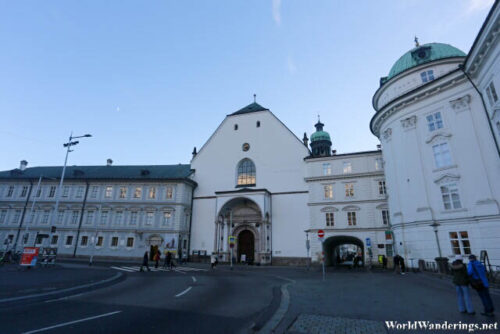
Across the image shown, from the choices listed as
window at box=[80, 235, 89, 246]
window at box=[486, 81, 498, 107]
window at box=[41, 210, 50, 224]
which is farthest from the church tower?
window at box=[41, 210, 50, 224]

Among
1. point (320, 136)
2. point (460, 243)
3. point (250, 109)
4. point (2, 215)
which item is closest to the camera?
point (460, 243)

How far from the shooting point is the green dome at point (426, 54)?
80.0 ft

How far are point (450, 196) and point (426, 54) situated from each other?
1402cm

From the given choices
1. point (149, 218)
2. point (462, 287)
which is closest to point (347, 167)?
point (462, 287)

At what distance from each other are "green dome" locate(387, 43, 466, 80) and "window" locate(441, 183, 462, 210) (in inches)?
459

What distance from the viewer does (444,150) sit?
21.1 m

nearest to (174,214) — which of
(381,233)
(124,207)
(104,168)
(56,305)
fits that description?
(124,207)

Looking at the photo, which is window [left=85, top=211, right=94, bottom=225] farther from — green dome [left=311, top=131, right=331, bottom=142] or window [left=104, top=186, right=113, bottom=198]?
green dome [left=311, top=131, right=331, bottom=142]

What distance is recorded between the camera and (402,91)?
82.9 feet

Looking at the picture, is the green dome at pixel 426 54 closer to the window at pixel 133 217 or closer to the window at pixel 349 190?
the window at pixel 349 190

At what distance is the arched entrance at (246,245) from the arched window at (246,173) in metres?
6.70

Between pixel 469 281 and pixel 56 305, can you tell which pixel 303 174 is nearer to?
pixel 469 281

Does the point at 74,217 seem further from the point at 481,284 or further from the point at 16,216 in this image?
the point at 481,284

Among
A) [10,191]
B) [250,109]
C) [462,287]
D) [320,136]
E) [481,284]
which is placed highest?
[320,136]
